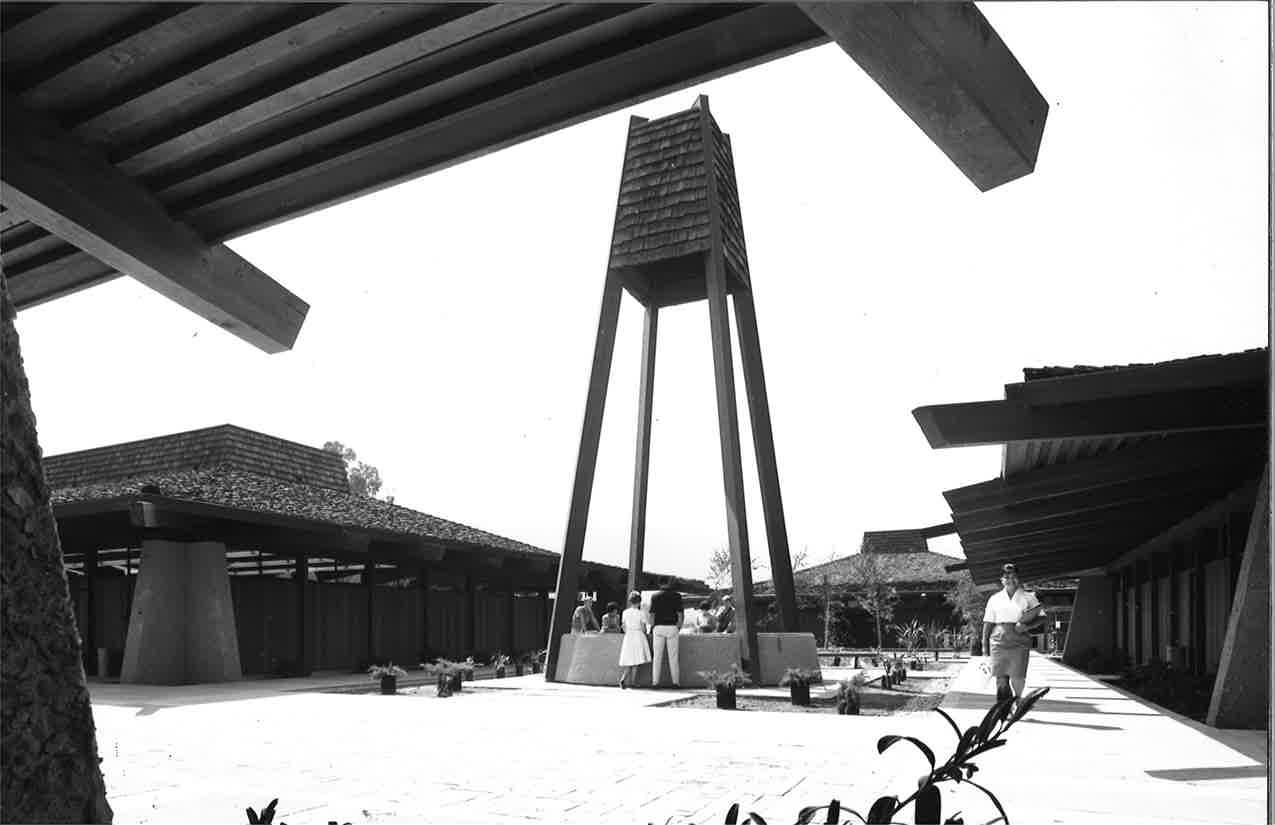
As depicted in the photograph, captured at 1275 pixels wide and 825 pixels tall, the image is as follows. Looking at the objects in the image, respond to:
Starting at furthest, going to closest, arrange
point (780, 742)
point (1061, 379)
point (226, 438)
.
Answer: point (226, 438), point (780, 742), point (1061, 379)

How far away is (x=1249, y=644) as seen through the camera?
8.87m

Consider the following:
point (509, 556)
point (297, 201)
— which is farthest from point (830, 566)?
point (297, 201)

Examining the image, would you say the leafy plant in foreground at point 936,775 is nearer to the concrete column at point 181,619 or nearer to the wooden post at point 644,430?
the concrete column at point 181,619

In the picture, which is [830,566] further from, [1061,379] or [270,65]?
[270,65]

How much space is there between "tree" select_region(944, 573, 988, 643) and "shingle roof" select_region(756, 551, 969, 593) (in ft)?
2.21

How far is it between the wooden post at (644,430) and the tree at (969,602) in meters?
19.4

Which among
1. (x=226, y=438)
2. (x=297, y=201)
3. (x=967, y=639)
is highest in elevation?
(x=226, y=438)

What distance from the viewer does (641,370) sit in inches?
757

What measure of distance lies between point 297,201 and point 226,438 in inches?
809

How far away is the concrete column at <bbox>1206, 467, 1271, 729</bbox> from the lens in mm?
8562

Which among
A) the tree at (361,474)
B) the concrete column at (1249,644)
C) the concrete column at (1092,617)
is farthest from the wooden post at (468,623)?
the tree at (361,474)

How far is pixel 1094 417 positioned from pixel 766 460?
33.9 ft

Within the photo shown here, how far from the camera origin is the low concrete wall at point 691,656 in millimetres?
15672

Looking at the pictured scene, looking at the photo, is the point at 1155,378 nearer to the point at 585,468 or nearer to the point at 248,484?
the point at 585,468
